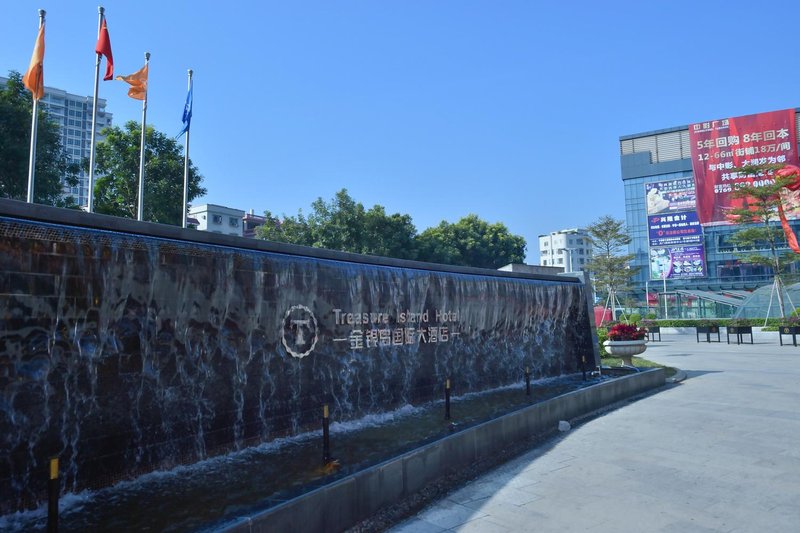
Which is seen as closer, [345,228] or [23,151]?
[23,151]

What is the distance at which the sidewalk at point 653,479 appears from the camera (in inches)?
217

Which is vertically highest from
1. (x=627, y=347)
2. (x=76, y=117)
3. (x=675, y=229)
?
(x=76, y=117)

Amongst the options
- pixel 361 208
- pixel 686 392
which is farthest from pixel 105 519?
pixel 361 208

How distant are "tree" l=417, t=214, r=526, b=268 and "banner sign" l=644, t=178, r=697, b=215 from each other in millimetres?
19518

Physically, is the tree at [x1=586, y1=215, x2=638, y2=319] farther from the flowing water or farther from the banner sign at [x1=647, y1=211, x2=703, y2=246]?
the flowing water

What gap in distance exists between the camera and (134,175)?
24000 millimetres

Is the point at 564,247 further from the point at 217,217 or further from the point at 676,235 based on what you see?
the point at 217,217

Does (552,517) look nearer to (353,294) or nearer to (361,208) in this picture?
(353,294)

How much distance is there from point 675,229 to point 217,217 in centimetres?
5593

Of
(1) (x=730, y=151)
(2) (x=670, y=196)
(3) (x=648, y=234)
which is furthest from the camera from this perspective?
(3) (x=648, y=234)

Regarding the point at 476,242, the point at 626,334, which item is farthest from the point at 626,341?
the point at 476,242

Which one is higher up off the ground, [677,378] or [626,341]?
[626,341]

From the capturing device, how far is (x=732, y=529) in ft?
17.1

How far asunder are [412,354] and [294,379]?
3115mm
